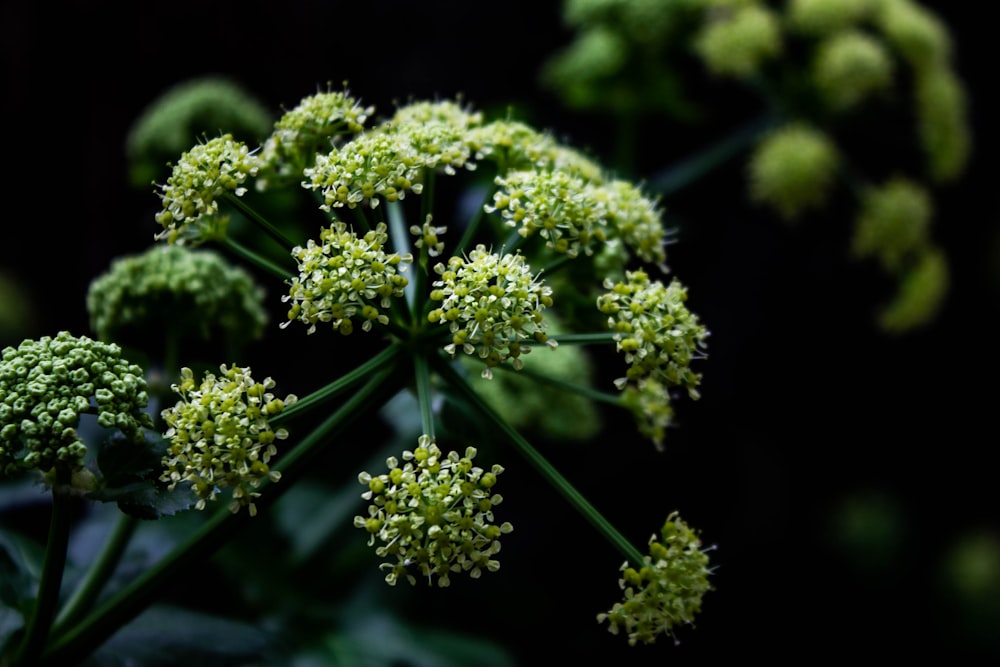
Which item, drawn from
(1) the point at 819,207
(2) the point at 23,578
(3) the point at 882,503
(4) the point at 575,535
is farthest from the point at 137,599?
(3) the point at 882,503

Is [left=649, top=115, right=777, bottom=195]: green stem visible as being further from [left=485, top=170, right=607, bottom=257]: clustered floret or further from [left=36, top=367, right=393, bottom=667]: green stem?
[left=36, top=367, right=393, bottom=667]: green stem

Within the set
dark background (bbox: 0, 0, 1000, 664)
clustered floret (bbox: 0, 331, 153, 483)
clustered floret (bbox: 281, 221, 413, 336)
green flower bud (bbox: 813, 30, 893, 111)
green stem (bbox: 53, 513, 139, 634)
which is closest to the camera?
clustered floret (bbox: 0, 331, 153, 483)

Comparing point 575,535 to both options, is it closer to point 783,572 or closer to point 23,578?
point 783,572

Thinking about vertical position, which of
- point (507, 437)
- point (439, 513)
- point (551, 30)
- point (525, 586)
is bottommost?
point (439, 513)

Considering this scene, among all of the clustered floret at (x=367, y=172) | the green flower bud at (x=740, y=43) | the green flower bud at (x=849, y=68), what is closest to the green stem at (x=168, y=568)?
the clustered floret at (x=367, y=172)

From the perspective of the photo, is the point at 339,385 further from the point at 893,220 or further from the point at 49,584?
the point at 893,220

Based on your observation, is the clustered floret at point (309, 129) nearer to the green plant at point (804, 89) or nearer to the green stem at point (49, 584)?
the green stem at point (49, 584)

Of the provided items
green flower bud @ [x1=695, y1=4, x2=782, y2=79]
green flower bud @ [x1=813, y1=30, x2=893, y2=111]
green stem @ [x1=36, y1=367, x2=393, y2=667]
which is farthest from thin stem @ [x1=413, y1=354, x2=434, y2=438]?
green flower bud @ [x1=813, y1=30, x2=893, y2=111]
